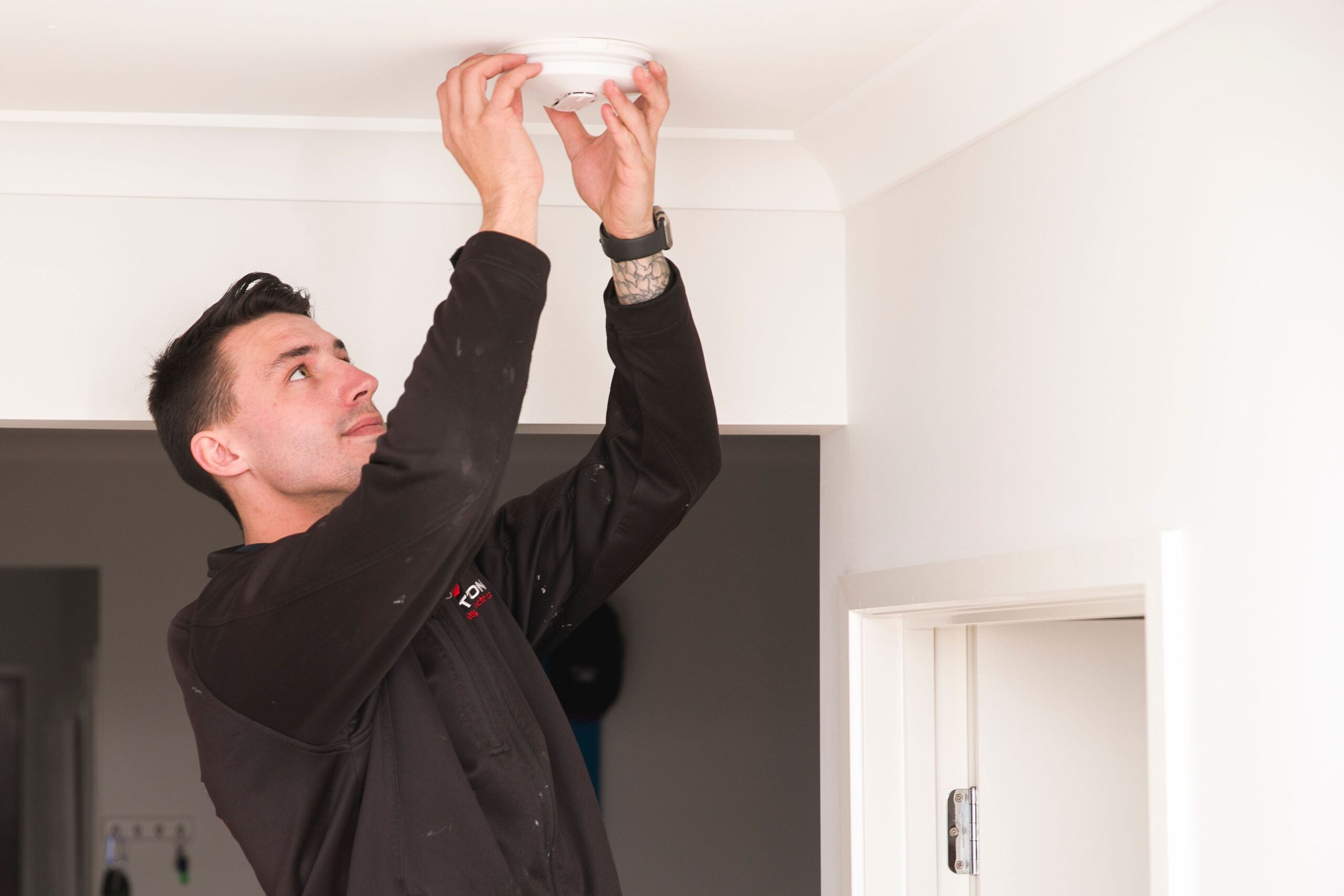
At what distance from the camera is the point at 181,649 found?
3.91 ft

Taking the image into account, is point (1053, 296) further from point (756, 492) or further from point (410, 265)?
point (756, 492)

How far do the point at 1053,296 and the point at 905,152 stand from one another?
0.34 meters

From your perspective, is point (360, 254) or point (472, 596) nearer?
point (472, 596)

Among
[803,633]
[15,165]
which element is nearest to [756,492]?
[803,633]

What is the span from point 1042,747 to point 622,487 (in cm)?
65

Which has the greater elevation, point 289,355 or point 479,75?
point 479,75

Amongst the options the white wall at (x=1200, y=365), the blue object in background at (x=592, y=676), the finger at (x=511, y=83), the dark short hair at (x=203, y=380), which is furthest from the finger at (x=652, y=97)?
the blue object in background at (x=592, y=676)

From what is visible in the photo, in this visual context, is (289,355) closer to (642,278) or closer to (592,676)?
(642,278)

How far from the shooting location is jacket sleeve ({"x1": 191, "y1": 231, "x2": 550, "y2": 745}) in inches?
38.9

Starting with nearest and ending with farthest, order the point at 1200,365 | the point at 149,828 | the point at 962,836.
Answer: the point at 1200,365 < the point at 962,836 < the point at 149,828

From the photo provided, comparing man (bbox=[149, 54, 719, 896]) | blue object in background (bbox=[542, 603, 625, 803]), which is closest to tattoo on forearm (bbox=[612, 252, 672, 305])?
man (bbox=[149, 54, 719, 896])

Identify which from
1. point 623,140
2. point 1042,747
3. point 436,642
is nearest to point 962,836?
point 1042,747

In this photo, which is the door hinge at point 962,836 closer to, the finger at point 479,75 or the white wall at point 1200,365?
the white wall at point 1200,365

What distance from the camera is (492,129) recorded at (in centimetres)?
113
